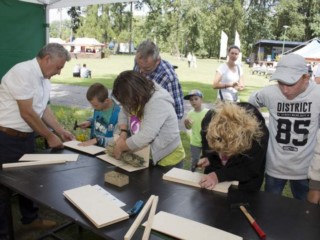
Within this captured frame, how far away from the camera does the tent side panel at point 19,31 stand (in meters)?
3.98

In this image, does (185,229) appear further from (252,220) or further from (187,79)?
(187,79)

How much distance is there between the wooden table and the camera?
1.45 m

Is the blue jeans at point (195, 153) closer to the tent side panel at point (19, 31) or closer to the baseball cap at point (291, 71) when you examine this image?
the baseball cap at point (291, 71)

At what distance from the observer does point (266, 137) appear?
74.2 inches

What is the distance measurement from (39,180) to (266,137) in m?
1.35

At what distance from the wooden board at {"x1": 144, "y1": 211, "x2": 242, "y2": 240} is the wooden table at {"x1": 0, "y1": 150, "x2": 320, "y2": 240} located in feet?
0.20

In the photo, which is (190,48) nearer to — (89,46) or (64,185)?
(89,46)

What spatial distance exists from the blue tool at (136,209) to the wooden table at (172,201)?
0.12 feet

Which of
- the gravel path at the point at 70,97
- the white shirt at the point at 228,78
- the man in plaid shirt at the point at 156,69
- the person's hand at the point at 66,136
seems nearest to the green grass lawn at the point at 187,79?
the gravel path at the point at 70,97

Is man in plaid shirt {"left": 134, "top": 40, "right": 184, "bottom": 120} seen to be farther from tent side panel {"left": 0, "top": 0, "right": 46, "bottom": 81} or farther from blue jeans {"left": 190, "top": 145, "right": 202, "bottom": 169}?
tent side panel {"left": 0, "top": 0, "right": 46, "bottom": 81}

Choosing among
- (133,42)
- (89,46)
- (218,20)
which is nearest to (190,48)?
(218,20)

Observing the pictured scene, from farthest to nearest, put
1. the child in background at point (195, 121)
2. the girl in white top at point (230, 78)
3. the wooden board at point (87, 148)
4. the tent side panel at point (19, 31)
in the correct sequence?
the girl in white top at point (230, 78) → the tent side panel at point (19, 31) → the child in background at point (195, 121) → the wooden board at point (87, 148)

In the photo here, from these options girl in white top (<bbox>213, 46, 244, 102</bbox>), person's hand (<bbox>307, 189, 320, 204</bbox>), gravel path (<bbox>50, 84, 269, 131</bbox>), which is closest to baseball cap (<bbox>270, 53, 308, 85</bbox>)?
person's hand (<bbox>307, 189, 320, 204</bbox>)

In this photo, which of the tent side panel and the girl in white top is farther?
the girl in white top
